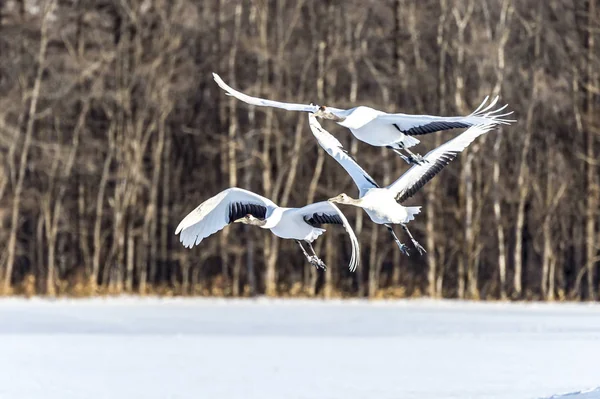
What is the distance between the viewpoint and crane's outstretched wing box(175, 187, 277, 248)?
30.2 ft

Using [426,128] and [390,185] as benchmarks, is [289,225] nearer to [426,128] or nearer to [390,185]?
[390,185]

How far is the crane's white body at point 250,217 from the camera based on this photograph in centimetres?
890

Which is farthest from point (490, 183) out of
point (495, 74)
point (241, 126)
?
point (241, 126)

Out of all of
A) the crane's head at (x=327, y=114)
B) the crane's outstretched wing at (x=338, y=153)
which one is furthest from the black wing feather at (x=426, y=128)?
the crane's head at (x=327, y=114)

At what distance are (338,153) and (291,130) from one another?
18377 mm

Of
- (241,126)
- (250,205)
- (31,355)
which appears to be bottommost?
(31,355)

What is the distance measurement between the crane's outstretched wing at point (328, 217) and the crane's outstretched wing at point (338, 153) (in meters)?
0.29

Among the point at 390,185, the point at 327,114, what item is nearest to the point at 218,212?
the point at 390,185

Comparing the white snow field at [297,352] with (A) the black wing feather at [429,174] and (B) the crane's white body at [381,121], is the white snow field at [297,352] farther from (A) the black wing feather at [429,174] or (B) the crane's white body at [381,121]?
(B) the crane's white body at [381,121]

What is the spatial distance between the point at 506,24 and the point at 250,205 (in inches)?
658

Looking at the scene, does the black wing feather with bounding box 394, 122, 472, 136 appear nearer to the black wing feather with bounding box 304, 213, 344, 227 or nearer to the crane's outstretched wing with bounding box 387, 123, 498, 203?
the crane's outstretched wing with bounding box 387, 123, 498, 203

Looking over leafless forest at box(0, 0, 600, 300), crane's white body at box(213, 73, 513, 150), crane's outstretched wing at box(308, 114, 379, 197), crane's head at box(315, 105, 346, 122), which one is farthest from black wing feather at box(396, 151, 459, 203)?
leafless forest at box(0, 0, 600, 300)

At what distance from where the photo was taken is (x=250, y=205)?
9.52 m

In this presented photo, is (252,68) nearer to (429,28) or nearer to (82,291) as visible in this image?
(429,28)
